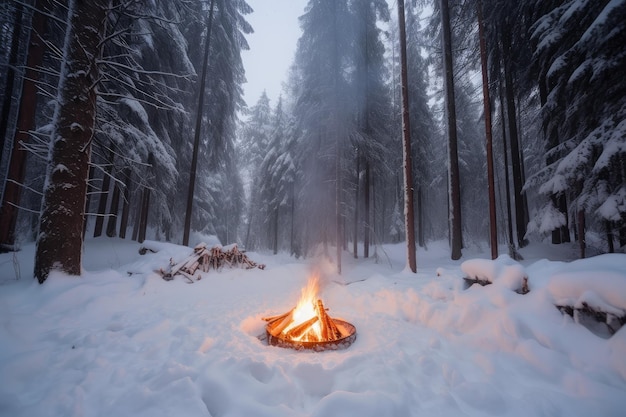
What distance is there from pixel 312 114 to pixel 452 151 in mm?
7200

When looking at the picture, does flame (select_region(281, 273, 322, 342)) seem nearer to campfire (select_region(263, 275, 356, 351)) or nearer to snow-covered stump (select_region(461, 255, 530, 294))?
campfire (select_region(263, 275, 356, 351))

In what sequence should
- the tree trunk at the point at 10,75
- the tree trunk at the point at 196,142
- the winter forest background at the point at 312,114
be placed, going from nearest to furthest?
the winter forest background at the point at 312,114
the tree trunk at the point at 10,75
the tree trunk at the point at 196,142

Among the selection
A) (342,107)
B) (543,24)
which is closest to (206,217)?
(342,107)

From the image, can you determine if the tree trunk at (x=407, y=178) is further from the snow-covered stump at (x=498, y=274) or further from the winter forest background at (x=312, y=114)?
the snow-covered stump at (x=498, y=274)

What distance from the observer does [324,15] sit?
44.0 ft

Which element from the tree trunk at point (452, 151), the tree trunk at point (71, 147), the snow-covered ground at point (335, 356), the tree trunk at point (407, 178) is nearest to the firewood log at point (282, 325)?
the snow-covered ground at point (335, 356)

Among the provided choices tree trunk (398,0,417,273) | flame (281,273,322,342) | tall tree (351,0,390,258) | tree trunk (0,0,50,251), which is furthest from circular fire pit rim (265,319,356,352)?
tall tree (351,0,390,258)

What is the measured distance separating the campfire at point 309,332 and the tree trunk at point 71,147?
13.8 feet

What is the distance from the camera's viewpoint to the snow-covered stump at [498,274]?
12.9ft

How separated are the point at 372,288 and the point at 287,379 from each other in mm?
4415

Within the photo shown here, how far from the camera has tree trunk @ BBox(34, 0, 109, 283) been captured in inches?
192

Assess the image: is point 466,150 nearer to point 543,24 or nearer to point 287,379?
point 543,24

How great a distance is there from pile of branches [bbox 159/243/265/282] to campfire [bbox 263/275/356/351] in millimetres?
4403

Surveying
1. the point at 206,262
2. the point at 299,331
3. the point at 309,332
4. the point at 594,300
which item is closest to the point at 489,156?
the point at 594,300
